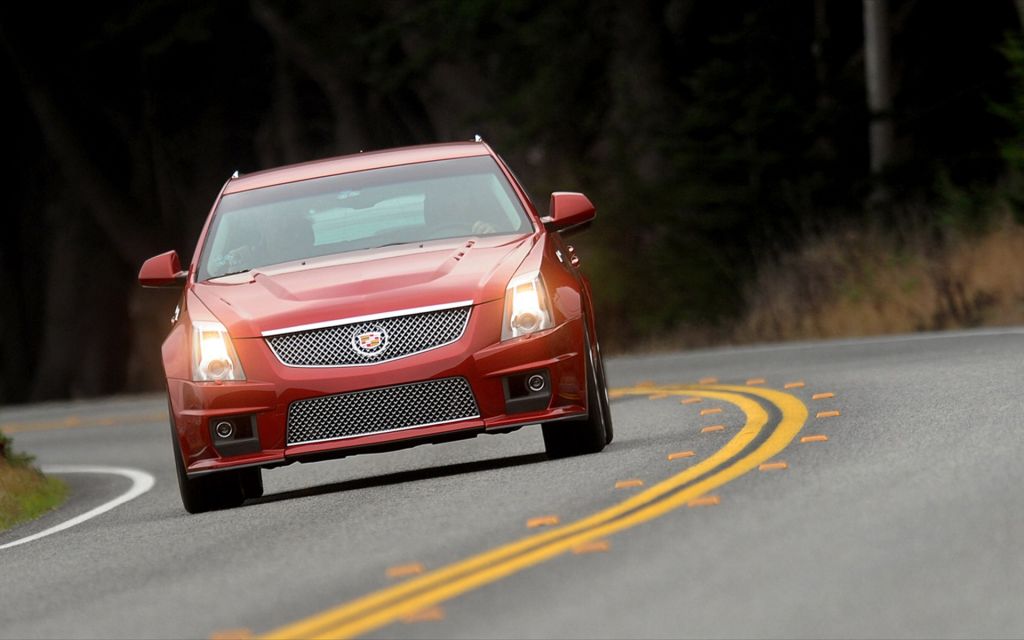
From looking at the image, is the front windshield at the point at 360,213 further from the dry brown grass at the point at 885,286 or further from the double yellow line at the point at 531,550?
the dry brown grass at the point at 885,286

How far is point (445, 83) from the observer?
34188mm

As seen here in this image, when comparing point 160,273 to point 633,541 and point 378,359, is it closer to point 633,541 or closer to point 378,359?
point 378,359

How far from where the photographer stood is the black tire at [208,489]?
441 inches

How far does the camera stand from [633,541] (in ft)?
26.6

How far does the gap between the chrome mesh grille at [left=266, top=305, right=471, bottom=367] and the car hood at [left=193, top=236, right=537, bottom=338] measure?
63 mm

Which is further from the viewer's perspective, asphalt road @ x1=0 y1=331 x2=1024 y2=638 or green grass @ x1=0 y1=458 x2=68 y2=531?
green grass @ x1=0 y1=458 x2=68 y2=531

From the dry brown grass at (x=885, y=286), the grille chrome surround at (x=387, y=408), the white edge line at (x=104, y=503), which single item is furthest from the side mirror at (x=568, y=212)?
the dry brown grass at (x=885, y=286)

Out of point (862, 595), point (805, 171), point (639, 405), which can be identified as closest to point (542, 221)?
point (639, 405)

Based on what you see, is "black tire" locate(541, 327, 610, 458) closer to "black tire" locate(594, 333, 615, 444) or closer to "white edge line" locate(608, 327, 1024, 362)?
"black tire" locate(594, 333, 615, 444)

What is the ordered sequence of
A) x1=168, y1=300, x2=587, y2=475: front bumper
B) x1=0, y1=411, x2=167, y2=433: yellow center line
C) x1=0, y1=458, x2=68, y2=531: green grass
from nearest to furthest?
x1=168, y1=300, x2=587, y2=475: front bumper → x1=0, y1=458, x2=68, y2=531: green grass → x1=0, y1=411, x2=167, y2=433: yellow center line

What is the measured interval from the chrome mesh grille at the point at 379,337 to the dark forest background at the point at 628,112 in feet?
38.9

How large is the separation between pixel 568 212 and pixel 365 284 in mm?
1551

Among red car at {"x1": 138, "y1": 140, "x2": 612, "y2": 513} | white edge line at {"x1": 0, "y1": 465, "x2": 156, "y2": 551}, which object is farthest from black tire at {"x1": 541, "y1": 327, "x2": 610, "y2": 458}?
white edge line at {"x1": 0, "y1": 465, "x2": 156, "y2": 551}

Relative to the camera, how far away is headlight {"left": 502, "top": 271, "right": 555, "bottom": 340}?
35.4ft
